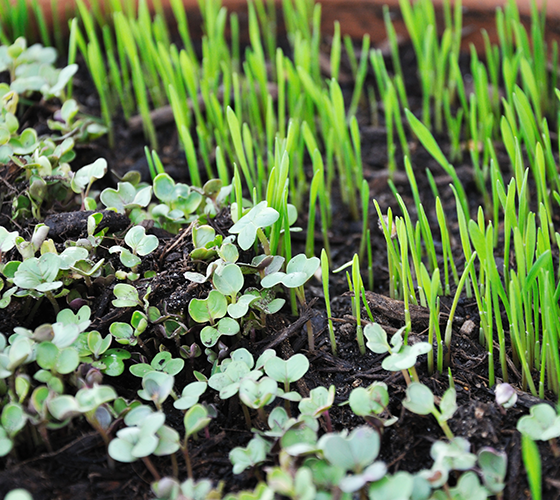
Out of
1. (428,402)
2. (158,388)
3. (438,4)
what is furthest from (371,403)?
(438,4)

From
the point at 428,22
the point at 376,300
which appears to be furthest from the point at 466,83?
the point at 376,300

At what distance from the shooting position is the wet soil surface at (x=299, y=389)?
2.54ft

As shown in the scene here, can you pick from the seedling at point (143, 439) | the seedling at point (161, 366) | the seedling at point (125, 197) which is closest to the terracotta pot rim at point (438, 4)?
the seedling at point (125, 197)

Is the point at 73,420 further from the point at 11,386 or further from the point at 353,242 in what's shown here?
the point at 353,242

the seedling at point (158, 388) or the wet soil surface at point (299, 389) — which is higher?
the seedling at point (158, 388)

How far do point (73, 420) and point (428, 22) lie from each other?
1.38m

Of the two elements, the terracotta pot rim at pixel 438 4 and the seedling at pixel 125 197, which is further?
the terracotta pot rim at pixel 438 4

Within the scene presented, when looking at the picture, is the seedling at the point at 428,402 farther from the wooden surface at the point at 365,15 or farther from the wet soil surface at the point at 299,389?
the wooden surface at the point at 365,15

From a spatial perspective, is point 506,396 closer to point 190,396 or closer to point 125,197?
point 190,396

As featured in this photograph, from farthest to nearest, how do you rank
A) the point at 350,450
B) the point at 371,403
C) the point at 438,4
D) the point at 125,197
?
1. the point at 438,4
2. the point at 125,197
3. the point at 371,403
4. the point at 350,450

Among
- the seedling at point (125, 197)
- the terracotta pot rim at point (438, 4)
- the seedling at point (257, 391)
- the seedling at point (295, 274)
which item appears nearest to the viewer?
the seedling at point (257, 391)

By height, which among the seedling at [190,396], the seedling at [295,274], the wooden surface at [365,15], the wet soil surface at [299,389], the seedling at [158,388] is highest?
the wooden surface at [365,15]

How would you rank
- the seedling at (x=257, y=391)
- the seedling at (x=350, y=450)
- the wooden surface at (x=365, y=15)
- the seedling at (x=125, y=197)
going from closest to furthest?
the seedling at (x=350, y=450) → the seedling at (x=257, y=391) → the seedling at (x=125, y=197) → the wooden surface at (x=365, y=15)

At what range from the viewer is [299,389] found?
2.97 ft
